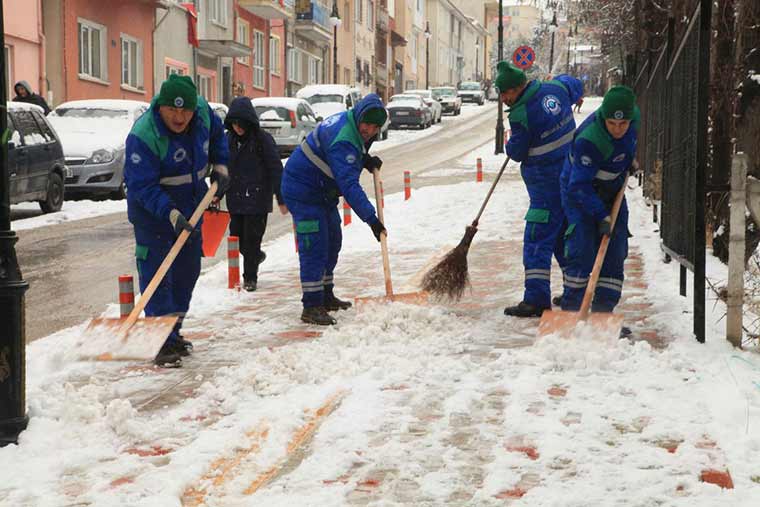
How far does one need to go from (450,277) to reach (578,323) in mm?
1940

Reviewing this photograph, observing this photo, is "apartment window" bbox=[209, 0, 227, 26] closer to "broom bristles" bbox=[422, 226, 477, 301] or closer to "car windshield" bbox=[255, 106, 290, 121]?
"car windshield" bbox=[255, 106, 290, 121]

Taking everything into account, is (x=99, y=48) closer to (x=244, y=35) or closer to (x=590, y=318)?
(x=244, y=35)

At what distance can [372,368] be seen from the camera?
6027 millimetres

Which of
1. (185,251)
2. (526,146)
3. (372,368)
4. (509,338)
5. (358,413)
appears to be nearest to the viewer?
(358,413)

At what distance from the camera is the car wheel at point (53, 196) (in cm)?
1582

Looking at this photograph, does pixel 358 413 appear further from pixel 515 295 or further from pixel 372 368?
pixel 515 295

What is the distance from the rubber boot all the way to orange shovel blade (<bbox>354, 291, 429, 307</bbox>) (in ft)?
0.79

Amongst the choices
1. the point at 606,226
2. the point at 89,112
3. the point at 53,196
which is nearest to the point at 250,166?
the point at 606,226

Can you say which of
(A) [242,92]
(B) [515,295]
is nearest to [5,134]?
(B) [515,295]

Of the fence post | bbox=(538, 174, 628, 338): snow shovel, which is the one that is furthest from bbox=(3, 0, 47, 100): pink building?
the fence post

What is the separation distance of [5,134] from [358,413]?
2.05 m

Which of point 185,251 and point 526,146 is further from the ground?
point 526,146

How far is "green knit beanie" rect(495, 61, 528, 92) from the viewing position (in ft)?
25.0

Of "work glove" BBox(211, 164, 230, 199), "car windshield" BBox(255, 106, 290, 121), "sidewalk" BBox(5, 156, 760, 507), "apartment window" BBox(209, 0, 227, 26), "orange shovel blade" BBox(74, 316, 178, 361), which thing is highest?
"apartment window" BBox(209, 0, 227, 26)
